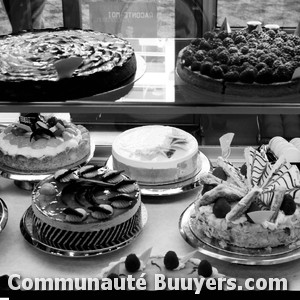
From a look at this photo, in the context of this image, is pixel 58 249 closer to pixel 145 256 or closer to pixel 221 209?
pixel 145 256

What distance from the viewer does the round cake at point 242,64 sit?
1.49m

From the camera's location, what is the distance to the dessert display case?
57.7 inches

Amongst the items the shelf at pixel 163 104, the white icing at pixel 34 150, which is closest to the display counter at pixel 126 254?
the white icing at pixel 34 150

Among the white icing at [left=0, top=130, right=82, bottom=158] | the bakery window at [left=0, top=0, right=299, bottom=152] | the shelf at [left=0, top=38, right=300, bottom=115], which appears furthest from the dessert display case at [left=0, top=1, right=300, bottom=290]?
the bakery window at [left=0, top=0, right=299, bottom=152]

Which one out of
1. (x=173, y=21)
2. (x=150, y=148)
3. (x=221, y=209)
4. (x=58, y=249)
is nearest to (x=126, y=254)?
(x=58, y=249)

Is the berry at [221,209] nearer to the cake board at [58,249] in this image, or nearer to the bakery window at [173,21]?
the cake board at [58,249]

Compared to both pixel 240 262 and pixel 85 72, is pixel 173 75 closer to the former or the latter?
pixel 85 72

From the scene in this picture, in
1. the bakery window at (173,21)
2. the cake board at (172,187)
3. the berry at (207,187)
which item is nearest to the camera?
the berry at (207,187)

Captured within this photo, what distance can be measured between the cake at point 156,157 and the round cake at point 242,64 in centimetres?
39

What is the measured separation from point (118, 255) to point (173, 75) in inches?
23.2

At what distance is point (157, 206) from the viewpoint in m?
1.96

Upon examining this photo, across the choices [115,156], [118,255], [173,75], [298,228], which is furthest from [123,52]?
[298,228]

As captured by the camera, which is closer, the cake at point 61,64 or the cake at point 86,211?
the cake at point 61,64

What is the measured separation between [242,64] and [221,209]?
445mm
